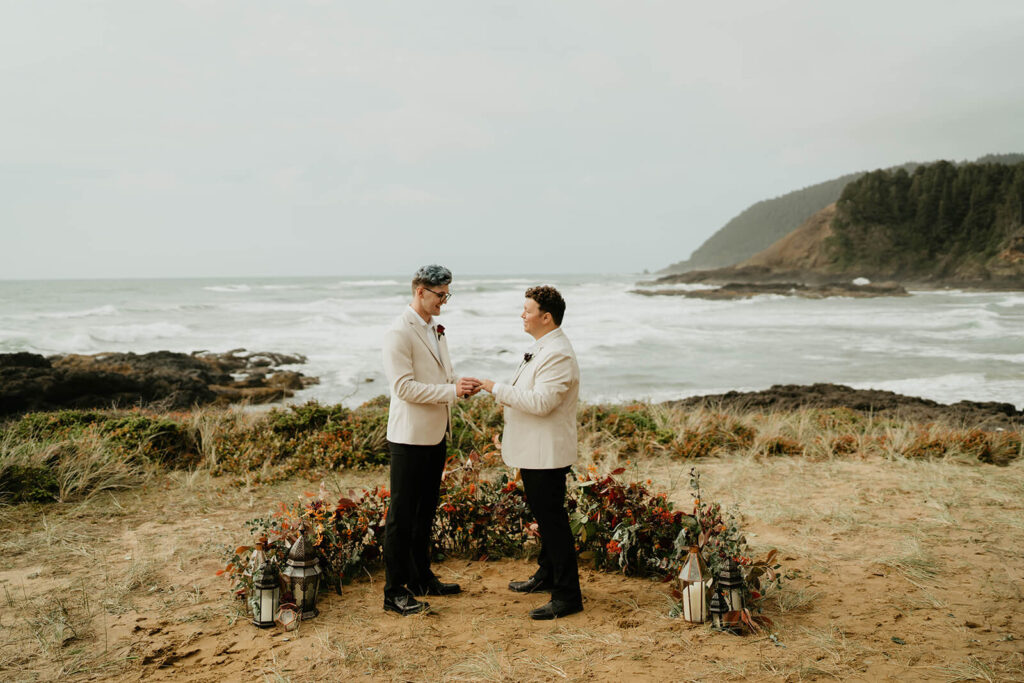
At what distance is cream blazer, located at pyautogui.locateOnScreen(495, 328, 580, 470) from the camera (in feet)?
10.8

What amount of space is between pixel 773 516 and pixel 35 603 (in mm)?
5103

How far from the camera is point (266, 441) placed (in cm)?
759

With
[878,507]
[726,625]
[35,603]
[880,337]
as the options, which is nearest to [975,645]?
[726,625]

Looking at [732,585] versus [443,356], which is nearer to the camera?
[732,585]

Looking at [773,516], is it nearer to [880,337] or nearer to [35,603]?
[35,603]

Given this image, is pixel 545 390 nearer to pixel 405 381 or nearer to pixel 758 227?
pixel 405 381

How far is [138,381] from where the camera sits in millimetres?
13922

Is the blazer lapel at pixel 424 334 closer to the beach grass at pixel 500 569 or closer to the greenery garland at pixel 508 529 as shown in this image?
the greenery garland at pixel 508 529

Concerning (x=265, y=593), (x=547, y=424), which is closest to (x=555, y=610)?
(x=547, y=424)

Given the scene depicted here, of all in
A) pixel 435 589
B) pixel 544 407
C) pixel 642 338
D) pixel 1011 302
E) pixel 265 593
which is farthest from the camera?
pixel 1011 302

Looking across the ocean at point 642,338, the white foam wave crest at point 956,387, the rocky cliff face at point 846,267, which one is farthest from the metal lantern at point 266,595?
the rocky cliff face at point 846,267

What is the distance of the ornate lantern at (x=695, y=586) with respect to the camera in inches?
134

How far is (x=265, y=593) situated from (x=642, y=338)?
73.9 feet

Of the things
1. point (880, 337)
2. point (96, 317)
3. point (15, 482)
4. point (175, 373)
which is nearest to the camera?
point (15, 482)
